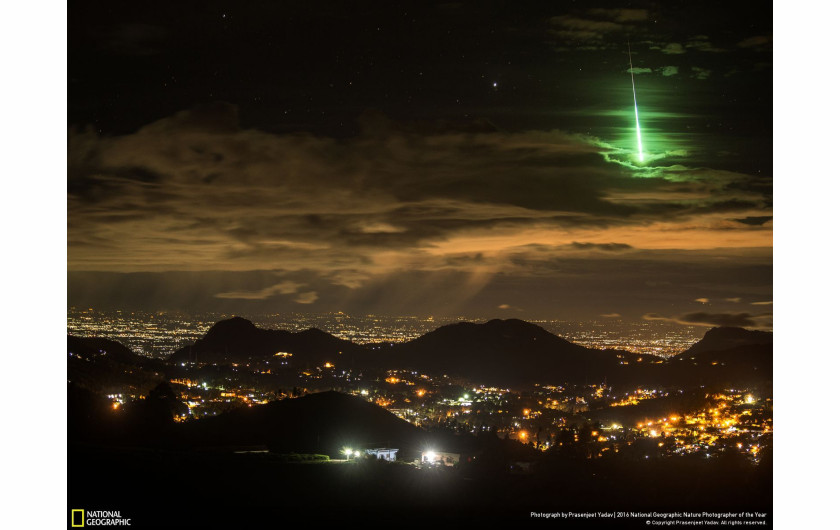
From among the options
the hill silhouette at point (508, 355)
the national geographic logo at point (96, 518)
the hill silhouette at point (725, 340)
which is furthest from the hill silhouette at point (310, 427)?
the hill silhouette at point (725, 340)

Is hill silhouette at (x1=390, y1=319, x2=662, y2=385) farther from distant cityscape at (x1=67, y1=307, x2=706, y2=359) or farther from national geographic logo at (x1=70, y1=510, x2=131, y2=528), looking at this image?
national geographic logo at (x1=70, y1=510, x2=131, y2=528)

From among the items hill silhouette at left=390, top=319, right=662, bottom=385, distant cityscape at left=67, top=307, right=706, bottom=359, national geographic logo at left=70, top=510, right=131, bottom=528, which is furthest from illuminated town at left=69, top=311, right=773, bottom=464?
national geographic logo at left=70, top=510, right=131, bottom=528

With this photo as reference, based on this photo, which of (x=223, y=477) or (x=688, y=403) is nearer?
(x=223, y=477)

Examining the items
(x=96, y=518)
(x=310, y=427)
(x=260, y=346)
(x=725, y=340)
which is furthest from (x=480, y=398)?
(x=96, y=518)

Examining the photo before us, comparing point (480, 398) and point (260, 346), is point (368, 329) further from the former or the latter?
point (480, 398)

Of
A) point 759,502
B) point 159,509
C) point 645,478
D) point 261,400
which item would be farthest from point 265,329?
point 759,502

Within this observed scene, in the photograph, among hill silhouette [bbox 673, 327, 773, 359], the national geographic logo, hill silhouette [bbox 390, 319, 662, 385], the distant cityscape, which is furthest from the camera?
hill silhouette [bbox 390, 319, 662, 385]

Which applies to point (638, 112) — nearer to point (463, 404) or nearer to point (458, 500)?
point (458, 500)

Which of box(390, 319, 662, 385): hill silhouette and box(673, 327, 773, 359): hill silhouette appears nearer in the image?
box(673, 327, 773, 359): hill silhouette

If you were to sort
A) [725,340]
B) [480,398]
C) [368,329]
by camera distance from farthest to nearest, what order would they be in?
[480,398], [368,329], [725,340]
